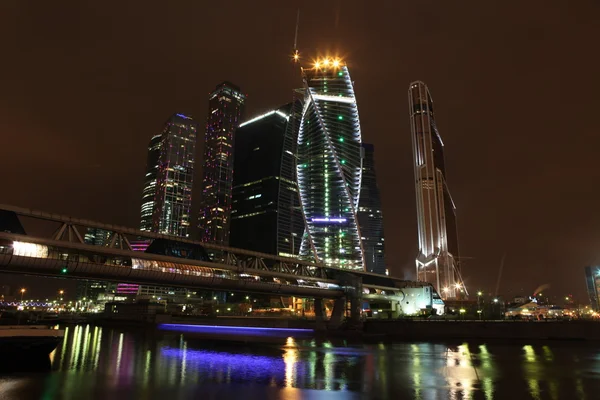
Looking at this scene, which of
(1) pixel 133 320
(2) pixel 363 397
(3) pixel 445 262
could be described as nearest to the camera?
(2) pixel 363 397

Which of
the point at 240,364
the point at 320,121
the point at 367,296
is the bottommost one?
the point at 240,364

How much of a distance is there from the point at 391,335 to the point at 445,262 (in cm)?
13041

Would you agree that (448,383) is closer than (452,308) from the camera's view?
Yes

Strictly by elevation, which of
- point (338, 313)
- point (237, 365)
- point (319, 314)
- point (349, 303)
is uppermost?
point (349, 303)

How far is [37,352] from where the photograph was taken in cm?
4028

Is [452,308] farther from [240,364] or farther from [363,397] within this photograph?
[363,397]

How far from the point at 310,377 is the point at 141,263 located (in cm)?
3691

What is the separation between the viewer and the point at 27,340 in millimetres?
38219

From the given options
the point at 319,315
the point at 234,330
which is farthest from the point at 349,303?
the point at 234,330

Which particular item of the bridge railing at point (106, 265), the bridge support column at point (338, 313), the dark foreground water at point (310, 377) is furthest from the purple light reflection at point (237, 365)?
the bridge support column at point (338, 313)

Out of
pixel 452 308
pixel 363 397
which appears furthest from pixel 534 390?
pixel 452 308

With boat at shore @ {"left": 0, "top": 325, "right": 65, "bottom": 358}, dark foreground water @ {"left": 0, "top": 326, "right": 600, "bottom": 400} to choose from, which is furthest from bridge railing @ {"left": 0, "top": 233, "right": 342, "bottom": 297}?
dark foreground water @ {"left": 0, "top": 326, "right": 600, "bottom": 400}

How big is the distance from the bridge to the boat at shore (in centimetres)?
831

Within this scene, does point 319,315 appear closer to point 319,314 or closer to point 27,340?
point 319,314
